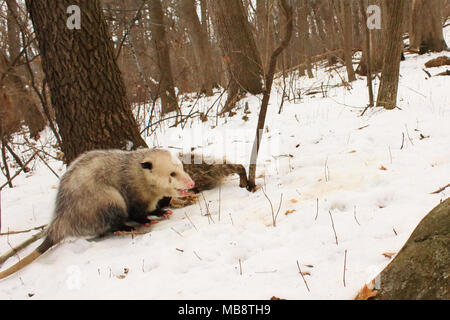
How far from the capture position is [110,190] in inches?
112

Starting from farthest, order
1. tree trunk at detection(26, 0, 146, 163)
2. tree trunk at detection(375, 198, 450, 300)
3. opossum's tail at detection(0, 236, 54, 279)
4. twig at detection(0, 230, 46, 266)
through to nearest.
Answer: tree trunk at detection(26, 0, 146, 163) < twig at detection(0, 230, 46, 266) < opossum's tail at detection(0, 236, 54, 279) < tree trunk at detection(375, 198, 450, 300)

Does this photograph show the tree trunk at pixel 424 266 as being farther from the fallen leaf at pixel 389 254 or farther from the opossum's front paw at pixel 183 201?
the opossum's front paw at pixel 183 201

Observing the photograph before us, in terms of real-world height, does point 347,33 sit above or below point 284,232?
above

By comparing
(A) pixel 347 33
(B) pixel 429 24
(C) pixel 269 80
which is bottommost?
(C) pixel 269 80

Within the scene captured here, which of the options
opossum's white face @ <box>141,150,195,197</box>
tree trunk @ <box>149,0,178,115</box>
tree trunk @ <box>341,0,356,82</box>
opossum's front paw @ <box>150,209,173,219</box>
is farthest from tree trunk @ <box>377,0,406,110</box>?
tree trunk @ <box>149,0,178,115</box>

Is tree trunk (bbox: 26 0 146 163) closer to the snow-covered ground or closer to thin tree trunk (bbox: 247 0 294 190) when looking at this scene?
the snow-covered ground

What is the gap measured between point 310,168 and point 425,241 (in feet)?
6.44

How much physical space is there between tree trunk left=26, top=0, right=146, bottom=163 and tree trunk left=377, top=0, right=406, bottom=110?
378 centimetres

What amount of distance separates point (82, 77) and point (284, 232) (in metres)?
2.38

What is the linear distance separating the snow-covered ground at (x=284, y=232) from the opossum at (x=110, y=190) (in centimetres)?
15

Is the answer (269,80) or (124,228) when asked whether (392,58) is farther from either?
(124,228)

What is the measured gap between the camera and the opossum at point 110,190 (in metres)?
2.72

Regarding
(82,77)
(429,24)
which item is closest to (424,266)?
(82,77)

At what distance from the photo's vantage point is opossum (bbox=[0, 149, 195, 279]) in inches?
107
